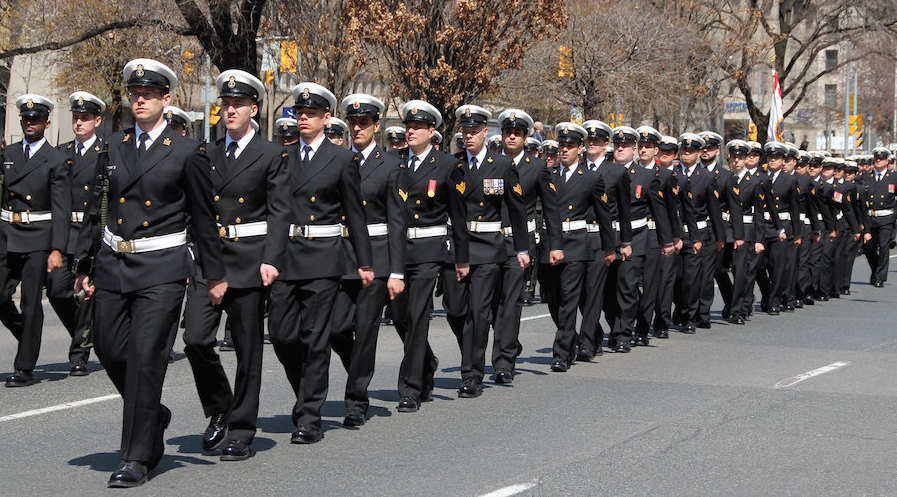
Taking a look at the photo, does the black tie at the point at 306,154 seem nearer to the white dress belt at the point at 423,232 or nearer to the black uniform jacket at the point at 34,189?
the white dress belt at the point at 423,232

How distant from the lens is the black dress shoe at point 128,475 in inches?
268

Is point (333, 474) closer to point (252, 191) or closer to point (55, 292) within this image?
point (252, 191)

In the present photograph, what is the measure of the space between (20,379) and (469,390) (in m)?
3.37

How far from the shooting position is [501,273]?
10.8 metres

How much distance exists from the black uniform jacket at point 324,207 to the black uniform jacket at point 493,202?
2.04m

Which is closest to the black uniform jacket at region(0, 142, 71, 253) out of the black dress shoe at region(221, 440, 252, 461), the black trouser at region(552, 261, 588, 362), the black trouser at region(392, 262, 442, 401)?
the black trouser at region(392, 262, 442, 401)

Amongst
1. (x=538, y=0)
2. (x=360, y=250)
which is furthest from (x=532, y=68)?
(x=360, y=250)

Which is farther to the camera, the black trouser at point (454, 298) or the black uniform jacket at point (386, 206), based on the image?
the black trouser at point (454, 298)

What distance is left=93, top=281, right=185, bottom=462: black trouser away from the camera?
691 cm

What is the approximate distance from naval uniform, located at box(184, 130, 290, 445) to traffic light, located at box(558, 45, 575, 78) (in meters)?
27.1

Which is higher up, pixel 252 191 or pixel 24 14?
pixel 24 14

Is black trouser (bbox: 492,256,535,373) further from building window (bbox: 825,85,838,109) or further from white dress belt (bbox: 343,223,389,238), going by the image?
building window (bbox: 825,85,838,109)

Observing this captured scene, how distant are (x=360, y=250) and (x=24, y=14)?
2203 cm

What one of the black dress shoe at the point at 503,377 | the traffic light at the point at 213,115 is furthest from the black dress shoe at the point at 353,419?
the traffic light at the point at 213,115
